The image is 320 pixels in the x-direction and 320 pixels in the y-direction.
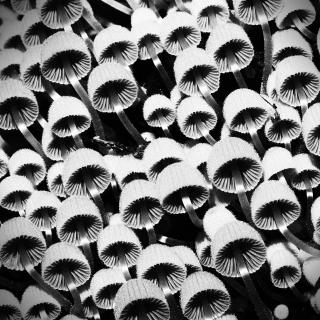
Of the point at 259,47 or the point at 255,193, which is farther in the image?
the point at 259,47

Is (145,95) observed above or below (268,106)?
above

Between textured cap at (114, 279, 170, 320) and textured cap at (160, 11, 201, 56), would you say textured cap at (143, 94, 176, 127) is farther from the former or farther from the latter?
textured cap at (114, 279, 170, 320)

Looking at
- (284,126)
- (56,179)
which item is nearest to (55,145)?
(56,179)

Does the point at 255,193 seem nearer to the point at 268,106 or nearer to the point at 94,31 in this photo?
the point at 268,106

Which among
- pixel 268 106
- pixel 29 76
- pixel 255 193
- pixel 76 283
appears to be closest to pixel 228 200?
pixel 255 193

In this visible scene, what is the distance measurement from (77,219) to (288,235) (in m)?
0.33

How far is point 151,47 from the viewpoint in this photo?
2.77ft

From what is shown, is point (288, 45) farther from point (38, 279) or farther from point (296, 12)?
point (38, 279)

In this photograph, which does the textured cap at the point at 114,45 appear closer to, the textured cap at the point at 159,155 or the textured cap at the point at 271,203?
the textured cap at the point at 159,155

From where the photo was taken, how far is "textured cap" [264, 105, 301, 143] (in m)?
0.77

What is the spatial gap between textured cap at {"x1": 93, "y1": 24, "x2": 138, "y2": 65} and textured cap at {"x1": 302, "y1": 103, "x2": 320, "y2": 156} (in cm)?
30

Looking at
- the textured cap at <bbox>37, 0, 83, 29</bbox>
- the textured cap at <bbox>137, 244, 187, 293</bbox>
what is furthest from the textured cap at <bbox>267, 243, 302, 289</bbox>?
the textured cap at <bbox>37, 0, 83, 29</bbox>

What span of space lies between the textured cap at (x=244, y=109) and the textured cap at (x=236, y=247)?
16 centimetres

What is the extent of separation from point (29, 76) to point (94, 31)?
158 millimetres
